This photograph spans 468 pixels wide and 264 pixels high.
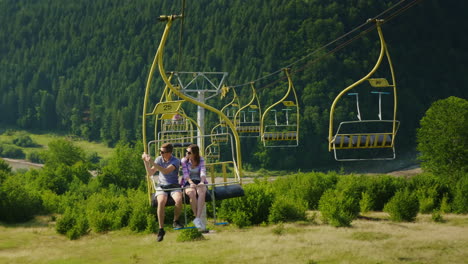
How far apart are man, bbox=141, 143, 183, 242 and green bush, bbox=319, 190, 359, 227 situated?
14.0 metres

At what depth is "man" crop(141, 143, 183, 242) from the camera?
1025 cm

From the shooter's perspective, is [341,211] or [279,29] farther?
[279,29]

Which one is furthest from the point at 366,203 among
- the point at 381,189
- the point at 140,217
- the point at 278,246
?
the point at 140,217

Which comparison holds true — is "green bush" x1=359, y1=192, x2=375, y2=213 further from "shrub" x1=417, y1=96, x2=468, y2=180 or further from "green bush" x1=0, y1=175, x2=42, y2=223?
"green bush" x1=0, y1=175, x2=42, y2=223

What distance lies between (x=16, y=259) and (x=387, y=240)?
14556 millimetres

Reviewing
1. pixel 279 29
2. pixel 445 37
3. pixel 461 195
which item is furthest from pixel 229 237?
pixel 445 37

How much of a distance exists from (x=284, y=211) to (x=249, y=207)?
1717mm

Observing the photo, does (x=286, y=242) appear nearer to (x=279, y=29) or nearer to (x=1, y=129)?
(x=279, y=29)

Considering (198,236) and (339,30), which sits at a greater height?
(339,30)

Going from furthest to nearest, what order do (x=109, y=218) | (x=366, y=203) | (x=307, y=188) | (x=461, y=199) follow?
(x=307, y=188), (x=461, y=199), (x=366, y=203), (x=109, y=218)

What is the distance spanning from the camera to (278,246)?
1934cm

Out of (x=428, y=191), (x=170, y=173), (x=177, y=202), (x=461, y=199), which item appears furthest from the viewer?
(x=428, y=191)

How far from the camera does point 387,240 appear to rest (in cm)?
2008

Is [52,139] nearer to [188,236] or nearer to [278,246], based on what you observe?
[188,236]
